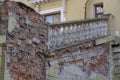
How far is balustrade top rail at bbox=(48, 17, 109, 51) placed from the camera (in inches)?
470

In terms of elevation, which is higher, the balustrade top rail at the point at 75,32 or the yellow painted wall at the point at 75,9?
the yellow painted wall at the point at 75,9

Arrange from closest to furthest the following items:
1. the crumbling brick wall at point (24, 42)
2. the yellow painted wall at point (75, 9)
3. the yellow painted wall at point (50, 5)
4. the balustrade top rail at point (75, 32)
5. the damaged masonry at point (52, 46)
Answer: the crumbling brick wall at point (24, 42) < the damaged masonry at point (52, 46) < the balustrade top rail at point (75, 32) < the yellow painted wall at point (75, 9) < the yellow painted wall at point (50, 5)

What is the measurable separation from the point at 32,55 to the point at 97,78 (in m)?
3.87

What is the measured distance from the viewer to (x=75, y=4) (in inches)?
918

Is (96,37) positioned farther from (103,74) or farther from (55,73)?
(55,73)

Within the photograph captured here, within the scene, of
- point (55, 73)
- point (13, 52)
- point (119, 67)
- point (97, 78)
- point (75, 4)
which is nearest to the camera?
point (13, 52)

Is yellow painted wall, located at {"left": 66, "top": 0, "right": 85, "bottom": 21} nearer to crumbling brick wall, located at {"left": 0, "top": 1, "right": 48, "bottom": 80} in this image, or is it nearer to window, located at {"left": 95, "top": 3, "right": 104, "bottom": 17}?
window, located at {"left": 95, "top": 3, "right": 104, "bottom": 17}

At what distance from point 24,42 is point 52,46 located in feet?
4.59

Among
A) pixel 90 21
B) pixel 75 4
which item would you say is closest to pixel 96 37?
pixel 90 21

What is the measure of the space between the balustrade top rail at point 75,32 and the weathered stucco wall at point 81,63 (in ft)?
0.83

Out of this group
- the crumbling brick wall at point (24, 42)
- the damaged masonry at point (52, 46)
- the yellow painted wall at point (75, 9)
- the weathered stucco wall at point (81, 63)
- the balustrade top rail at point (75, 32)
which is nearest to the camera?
the crumbling brick wall at point (24, 42)

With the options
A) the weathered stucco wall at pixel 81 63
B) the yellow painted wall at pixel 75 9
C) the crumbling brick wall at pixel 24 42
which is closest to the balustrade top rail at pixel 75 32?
the weathered stucco wall at pixel 81 63

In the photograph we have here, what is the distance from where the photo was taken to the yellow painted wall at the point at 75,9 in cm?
2289

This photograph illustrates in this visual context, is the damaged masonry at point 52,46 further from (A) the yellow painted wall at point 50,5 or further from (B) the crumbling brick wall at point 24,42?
(A) the yellow painted wall at point 50,5
